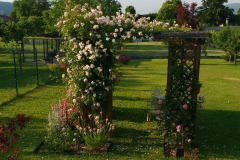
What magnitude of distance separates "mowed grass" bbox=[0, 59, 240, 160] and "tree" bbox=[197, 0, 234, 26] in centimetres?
4626

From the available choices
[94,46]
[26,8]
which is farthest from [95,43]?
[26,8]

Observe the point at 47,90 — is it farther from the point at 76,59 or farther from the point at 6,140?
the point at 6,140

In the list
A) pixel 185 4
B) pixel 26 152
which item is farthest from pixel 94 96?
pixel 185 4

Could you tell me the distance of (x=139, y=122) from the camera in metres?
7.97

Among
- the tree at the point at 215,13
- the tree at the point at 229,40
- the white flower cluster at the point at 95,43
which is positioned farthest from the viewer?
the tree at the point at 215,13

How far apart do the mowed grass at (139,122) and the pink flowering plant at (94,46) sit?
0.83m

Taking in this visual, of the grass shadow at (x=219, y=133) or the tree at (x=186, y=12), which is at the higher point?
the tree at (x=186, y=12)

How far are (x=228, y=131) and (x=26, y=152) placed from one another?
490cm

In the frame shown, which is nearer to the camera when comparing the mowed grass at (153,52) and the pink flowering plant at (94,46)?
the pink flowering plant at (94,46)

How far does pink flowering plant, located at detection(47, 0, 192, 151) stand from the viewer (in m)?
5.64

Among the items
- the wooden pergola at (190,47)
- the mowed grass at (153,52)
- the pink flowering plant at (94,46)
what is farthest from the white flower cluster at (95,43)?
the mowed grass at (153,52)

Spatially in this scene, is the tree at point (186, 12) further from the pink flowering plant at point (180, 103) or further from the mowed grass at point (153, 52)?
the pink flowering plant at point (180, 103)

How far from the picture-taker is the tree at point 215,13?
56.6m

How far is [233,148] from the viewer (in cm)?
623
